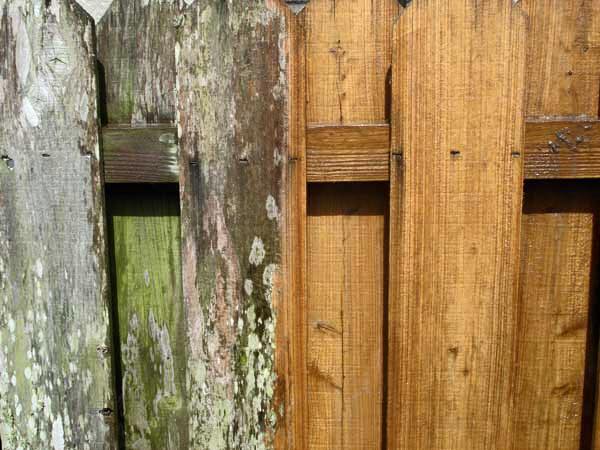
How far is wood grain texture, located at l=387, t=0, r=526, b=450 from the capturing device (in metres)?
1.21

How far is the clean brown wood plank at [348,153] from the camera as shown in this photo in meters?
1.25

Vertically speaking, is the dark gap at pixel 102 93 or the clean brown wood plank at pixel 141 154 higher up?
the dark gap at pixel 102 93

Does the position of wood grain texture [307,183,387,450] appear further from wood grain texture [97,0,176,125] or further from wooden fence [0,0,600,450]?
wood grain texture [97,0,176,125]

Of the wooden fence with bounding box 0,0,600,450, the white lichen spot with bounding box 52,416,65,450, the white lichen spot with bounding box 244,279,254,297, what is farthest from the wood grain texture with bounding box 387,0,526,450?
the white lichen spot with bounding box 52,416,65,450

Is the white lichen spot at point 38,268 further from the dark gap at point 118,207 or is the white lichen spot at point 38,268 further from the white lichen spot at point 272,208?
the white lichen spot at point 272,208

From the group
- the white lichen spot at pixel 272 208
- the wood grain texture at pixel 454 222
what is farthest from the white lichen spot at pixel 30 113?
the wood grain texture at pixel 454 222

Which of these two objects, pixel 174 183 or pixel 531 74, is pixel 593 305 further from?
pixel 174 183

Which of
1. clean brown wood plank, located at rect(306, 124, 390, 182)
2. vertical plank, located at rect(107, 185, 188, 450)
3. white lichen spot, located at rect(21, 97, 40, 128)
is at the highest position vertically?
white lichen spot, located at rect(21, 97, 40, 128)

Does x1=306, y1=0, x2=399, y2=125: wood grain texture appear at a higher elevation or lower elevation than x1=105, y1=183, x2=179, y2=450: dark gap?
higher

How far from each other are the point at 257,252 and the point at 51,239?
1.71 feet

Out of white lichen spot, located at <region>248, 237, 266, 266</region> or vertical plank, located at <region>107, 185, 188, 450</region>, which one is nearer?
white lichen spot, located at <region>248, 237, 266, 266</region>

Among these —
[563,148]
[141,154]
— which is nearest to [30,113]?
[141,154]

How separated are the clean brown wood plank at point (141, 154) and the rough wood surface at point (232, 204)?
0.18ft

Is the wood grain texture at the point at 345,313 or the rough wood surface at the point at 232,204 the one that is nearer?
the rough wood surface at the point at 232,204
